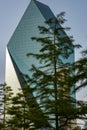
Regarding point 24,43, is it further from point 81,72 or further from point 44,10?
point 81,72

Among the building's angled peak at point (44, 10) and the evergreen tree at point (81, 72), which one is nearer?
the evergreen tree at point (81, 72)

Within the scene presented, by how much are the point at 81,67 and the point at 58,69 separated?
12.0 m

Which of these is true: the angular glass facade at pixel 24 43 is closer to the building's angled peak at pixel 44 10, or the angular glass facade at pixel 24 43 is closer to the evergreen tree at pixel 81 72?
the building's angled peak at pixel 44 10

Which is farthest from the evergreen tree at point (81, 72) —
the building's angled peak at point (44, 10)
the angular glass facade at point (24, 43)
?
the building's angled peak at point (44, 10)

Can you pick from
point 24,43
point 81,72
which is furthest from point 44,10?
point 81,72

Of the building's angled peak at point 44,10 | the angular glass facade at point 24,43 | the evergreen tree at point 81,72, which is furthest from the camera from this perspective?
the building's angled peak at point 44,10

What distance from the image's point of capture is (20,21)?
5482 inches

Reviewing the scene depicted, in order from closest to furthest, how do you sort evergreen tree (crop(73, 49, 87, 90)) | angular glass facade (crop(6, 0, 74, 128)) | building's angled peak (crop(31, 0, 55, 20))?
evergreen tree (crop(73, 49, 87, 90))
angular glass facade (crop(6, 0, 74, 128))
building's angled peak (crop(31, 0, 55, 20))

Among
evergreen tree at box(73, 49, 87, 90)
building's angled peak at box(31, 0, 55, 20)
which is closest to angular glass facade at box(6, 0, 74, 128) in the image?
building's angled peak at box(31, 0, 55, 20)

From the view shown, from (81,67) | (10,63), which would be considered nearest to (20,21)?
(10,63)

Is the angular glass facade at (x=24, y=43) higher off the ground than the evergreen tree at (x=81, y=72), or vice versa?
the angular glass facade at (x=24, y=43)

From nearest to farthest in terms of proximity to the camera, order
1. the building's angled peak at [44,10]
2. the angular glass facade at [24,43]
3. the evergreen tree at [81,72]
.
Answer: the evergreen tree at [81,72] < the angular glass facade at [24,43] < the building's angled peak at [44,10]

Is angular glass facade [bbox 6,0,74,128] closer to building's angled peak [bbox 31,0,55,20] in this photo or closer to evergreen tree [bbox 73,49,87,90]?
building's angled peak [bbox 31,0,55,20]

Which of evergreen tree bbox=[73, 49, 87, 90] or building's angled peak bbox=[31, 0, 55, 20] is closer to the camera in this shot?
evergreen tree bbox=[73, 49, 87, 90]
